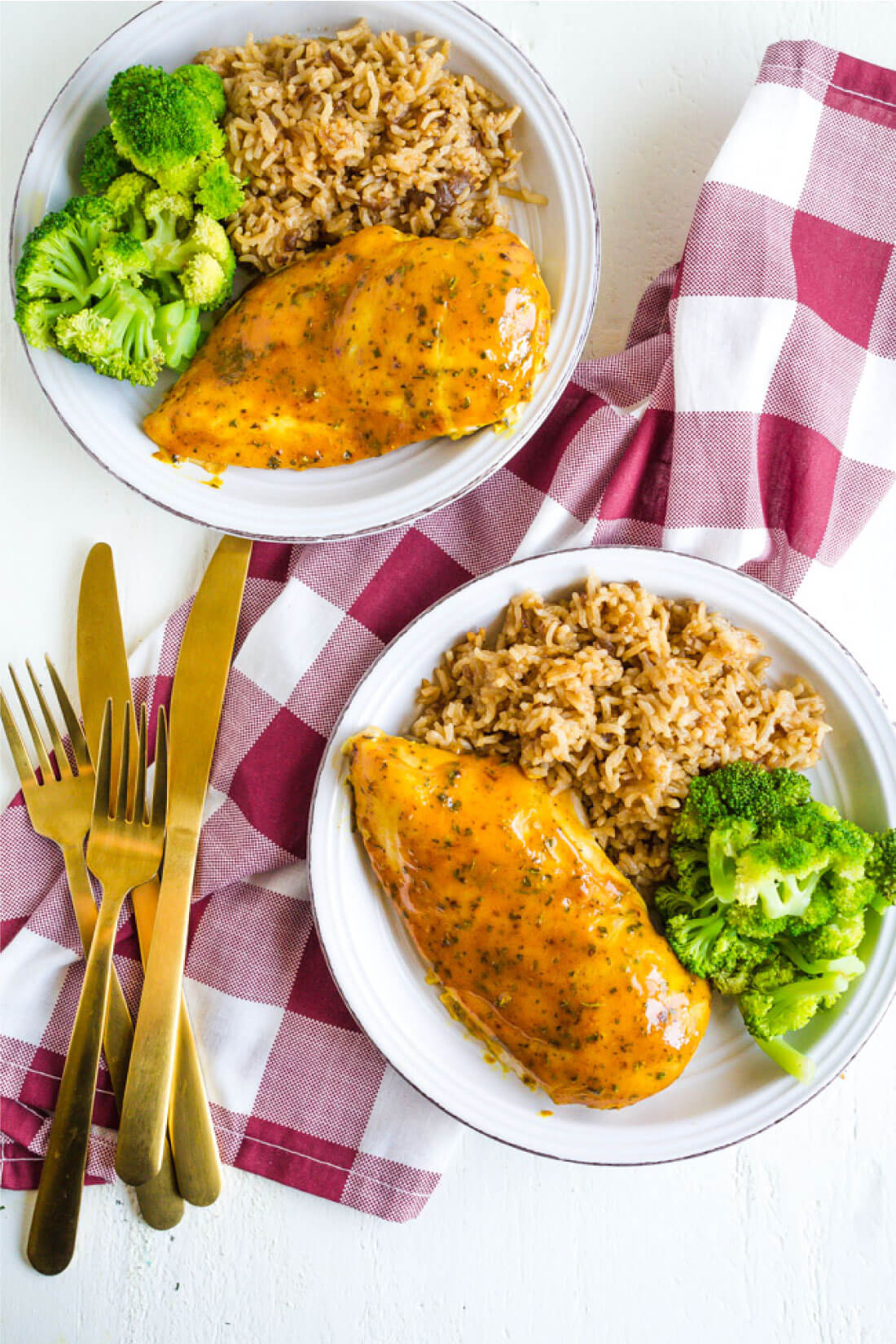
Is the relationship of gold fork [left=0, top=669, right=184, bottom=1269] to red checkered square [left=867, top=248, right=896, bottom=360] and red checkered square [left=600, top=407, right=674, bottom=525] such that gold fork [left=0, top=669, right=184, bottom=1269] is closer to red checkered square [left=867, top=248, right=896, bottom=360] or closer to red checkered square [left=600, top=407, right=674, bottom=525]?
red checkered square [left=600, top=407, right=674, bottom=525]

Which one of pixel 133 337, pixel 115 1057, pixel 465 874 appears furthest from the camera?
pixel 115 1057

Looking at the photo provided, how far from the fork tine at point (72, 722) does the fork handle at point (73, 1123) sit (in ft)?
1.46

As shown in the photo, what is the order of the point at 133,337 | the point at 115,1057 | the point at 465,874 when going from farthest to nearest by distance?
the point at 115,1057, the point at 133,337, the point at 465,874

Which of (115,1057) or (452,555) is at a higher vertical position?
(452,555)

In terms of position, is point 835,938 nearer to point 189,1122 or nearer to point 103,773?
point 189,1122

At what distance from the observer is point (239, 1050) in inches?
113

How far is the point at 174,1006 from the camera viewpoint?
9.20 feet

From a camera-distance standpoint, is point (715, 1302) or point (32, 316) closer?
point (32, 316)

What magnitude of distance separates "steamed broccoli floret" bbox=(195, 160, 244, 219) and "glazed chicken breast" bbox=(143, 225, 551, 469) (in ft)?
0.73

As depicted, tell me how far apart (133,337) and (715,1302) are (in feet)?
10.8

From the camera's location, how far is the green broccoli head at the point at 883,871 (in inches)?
98.8

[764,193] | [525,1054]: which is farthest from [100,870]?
[764,193]

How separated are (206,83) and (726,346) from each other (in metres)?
1.62

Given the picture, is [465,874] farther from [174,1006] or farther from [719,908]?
[174,1006]
